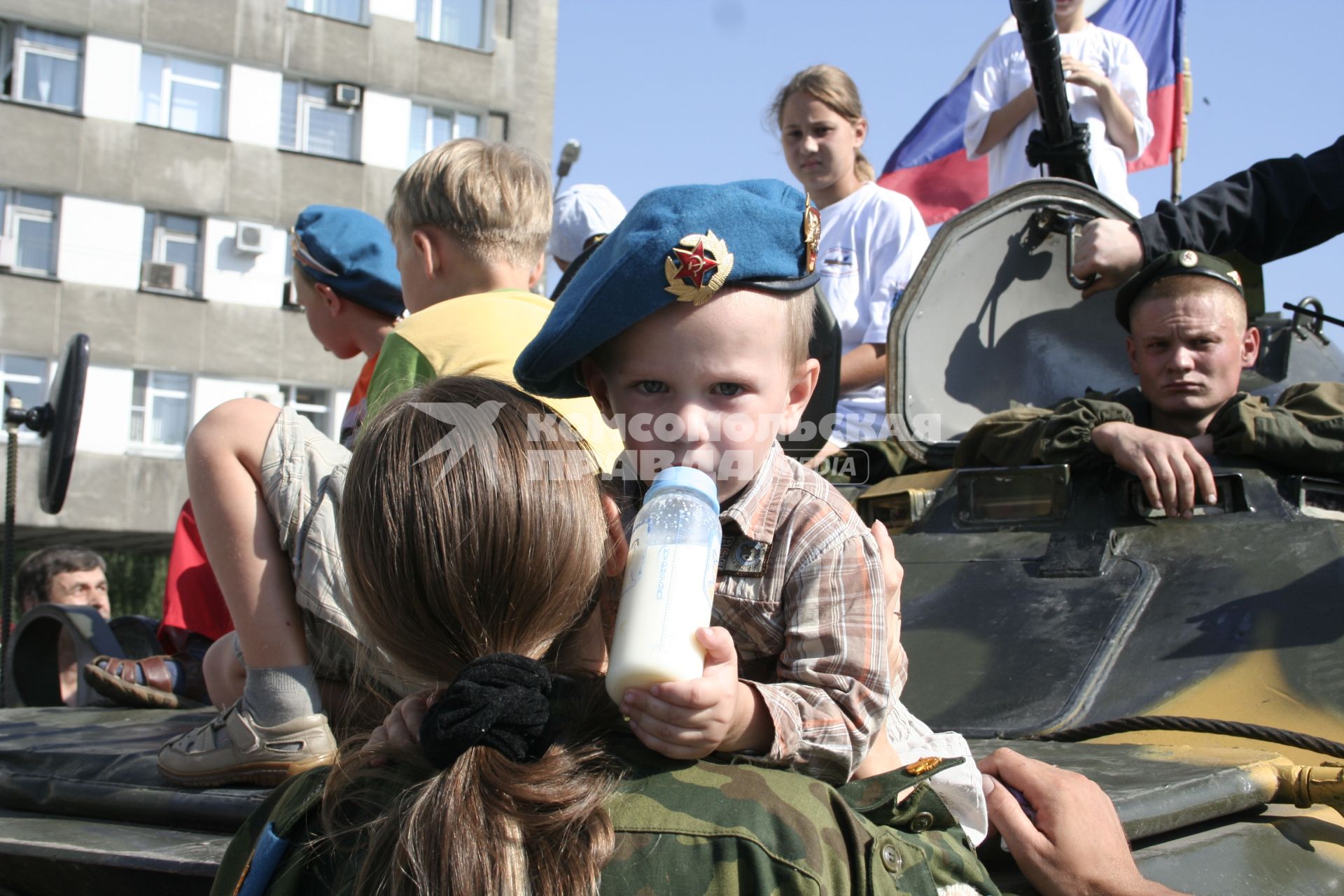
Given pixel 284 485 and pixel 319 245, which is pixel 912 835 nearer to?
pixel 284 485

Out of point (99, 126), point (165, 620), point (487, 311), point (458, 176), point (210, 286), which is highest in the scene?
point (99, 126)

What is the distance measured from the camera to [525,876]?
4.64ft

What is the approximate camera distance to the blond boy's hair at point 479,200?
9.34 feet

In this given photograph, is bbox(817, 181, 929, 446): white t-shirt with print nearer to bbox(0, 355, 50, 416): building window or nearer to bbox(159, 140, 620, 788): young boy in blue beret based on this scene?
bbox(159, 140, 620, 788): young boy in blue beret

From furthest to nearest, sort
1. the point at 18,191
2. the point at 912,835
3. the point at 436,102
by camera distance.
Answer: the point at 436,102 < the point at 18,191 < the point at 912,835

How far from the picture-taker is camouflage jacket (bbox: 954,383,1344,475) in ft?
10.0

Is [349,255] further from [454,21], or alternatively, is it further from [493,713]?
[454,21]

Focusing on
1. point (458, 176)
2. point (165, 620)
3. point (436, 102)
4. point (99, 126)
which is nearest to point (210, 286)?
point (99, 126)

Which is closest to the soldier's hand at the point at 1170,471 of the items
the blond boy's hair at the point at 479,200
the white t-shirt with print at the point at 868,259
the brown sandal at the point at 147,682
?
the blond boy's hair at the point at 479,200

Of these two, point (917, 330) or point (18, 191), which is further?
point (18, 191)

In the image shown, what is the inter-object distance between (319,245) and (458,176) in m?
0.49

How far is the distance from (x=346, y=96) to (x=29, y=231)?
17.5 ft

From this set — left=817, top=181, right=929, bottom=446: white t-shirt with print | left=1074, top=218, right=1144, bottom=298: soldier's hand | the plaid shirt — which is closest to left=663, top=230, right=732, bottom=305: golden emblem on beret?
the plaid shirt

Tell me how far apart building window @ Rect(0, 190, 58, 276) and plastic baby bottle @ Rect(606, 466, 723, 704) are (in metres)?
22.1
